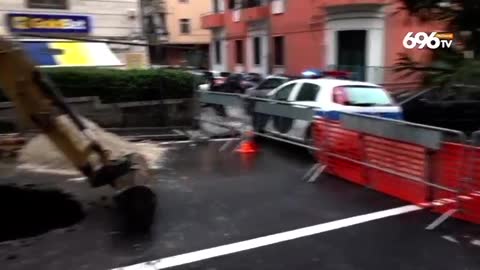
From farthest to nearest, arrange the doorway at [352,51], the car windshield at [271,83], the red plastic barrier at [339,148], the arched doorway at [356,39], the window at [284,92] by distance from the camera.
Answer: the doorway at [352,51] → the arched doorway at [356,39] → the car windshield at [271,83] → the window at [284,92] → the red plastic barrier at [339,148]

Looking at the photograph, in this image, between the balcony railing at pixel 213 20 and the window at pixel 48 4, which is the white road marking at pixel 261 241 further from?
the balcony railing at pixel 213 20

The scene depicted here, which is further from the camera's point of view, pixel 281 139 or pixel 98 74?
pixel 98 74

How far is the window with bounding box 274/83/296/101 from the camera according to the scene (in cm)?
1134

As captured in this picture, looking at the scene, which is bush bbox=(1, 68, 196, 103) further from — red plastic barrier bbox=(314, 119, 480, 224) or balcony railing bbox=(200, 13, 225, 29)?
balcony railing bbox=(200, 13, 225, 29)

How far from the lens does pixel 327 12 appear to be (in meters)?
25.8

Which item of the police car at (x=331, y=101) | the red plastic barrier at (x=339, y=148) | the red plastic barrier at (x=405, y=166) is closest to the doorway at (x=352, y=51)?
the police car at (x=331, y=101)

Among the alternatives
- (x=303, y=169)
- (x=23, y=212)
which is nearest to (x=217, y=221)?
(x=23, y=212)

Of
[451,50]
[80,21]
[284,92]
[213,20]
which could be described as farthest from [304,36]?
[451,50]

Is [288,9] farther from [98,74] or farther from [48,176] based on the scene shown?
[48,176]

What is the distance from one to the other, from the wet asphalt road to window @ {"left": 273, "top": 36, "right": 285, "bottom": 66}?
24236mm

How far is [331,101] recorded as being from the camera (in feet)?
32.8

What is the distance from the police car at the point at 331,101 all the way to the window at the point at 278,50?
68.7 feet

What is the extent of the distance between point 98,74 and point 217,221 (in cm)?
820

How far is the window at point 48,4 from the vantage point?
16.3 metres
